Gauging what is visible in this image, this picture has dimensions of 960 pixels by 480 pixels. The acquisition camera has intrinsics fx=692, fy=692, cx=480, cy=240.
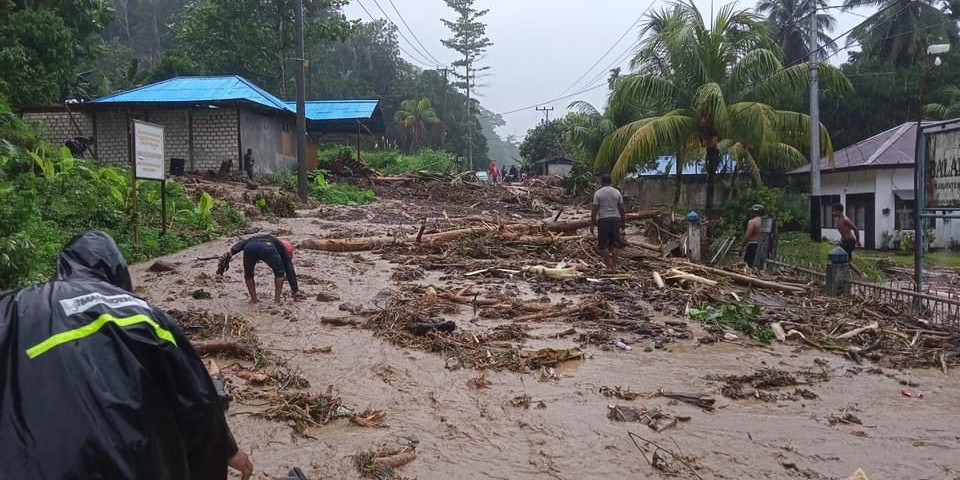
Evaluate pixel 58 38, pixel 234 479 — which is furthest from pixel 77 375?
pixel 58 38

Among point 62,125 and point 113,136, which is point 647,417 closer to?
point 113,136

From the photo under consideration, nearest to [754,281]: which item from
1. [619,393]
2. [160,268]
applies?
[619,393]

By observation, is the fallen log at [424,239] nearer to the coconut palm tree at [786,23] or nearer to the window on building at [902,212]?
the window on building at [902,212]

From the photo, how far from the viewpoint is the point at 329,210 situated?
1922cm

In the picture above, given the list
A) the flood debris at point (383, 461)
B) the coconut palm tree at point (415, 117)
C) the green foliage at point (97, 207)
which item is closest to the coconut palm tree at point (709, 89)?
the green foliage at point (97, 207)

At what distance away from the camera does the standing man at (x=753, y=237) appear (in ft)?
40.9

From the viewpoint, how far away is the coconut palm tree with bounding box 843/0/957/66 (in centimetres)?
3344

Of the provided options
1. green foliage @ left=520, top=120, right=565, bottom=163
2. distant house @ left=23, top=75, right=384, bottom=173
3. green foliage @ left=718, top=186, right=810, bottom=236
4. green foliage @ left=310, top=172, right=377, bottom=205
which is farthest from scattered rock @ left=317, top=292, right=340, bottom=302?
green foliage @ left=520, top=120, right=565, bottom=163

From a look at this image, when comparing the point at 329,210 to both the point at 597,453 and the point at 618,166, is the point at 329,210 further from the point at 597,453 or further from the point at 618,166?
the point at 597,453

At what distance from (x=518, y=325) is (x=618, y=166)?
1038cm

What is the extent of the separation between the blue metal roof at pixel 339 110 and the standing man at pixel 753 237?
763 inches

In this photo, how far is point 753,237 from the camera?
41.4 feet

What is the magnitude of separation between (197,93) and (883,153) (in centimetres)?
2264

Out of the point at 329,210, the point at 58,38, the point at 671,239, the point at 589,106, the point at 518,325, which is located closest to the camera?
the point at 518,325
